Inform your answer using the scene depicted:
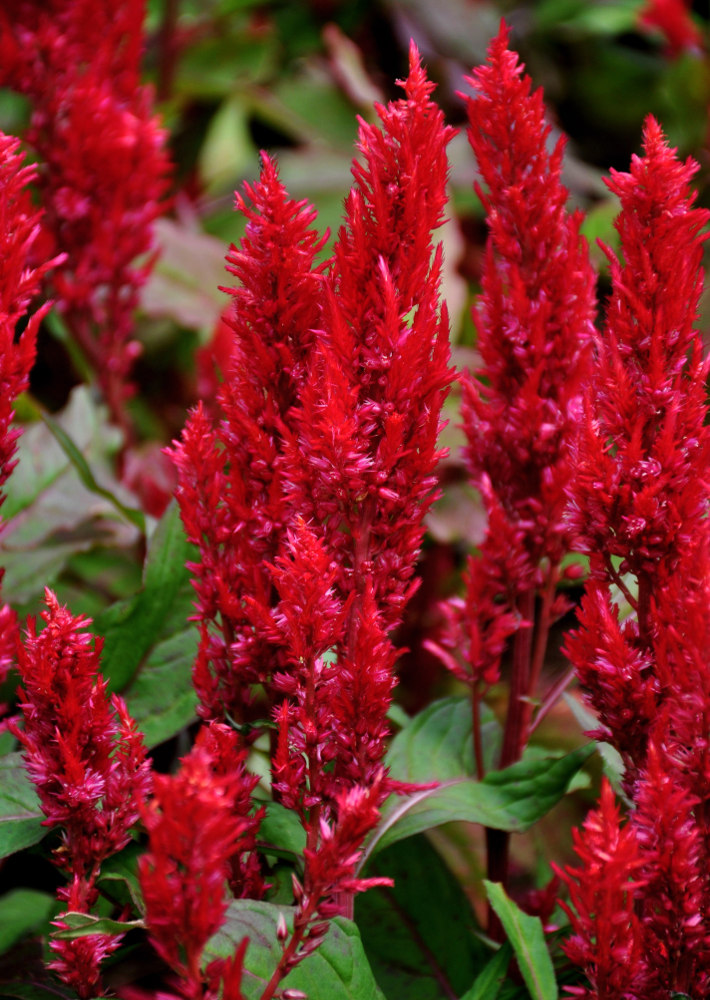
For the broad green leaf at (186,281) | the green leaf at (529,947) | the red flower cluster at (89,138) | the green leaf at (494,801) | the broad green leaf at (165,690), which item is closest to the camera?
the green leaf at (529,947)

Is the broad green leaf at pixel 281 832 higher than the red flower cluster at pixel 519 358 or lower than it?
lower

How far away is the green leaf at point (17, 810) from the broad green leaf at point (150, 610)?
192 millimetres

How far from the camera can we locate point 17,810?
84cm

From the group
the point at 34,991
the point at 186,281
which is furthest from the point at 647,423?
the point at 186,281

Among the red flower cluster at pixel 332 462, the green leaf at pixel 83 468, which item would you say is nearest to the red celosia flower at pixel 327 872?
the red flower cluster at pixel 332 462

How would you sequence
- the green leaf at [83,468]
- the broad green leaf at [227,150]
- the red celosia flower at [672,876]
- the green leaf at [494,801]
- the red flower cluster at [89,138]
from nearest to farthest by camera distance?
the red celosia flower at [672,876], the green leaf at [494,801], the green leaf at [83,468], the red flower cluster at [89,138], the broad green leaf at [227,150]

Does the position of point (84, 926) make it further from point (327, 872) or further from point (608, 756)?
point (608, 756)

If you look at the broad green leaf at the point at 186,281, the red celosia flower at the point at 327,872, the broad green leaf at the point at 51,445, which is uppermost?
the broad green leaf at the point at 186,281

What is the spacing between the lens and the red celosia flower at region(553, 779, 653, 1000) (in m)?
0.59

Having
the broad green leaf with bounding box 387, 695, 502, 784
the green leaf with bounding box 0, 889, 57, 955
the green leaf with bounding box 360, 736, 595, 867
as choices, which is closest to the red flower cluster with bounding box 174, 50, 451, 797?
the green leaf with bounding box 360, 736, 595, 867

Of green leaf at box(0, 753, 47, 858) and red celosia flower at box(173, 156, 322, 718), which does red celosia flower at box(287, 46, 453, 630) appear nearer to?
red celosia flower at box(173, 156, 322, 718)

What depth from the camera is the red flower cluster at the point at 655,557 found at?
2.11ft

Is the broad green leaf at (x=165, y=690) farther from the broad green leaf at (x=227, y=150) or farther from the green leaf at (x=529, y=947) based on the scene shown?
the broad green leaf at (x=227, y=150)

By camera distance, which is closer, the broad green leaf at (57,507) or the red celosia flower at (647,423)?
the red celosia flower at (647,423)
